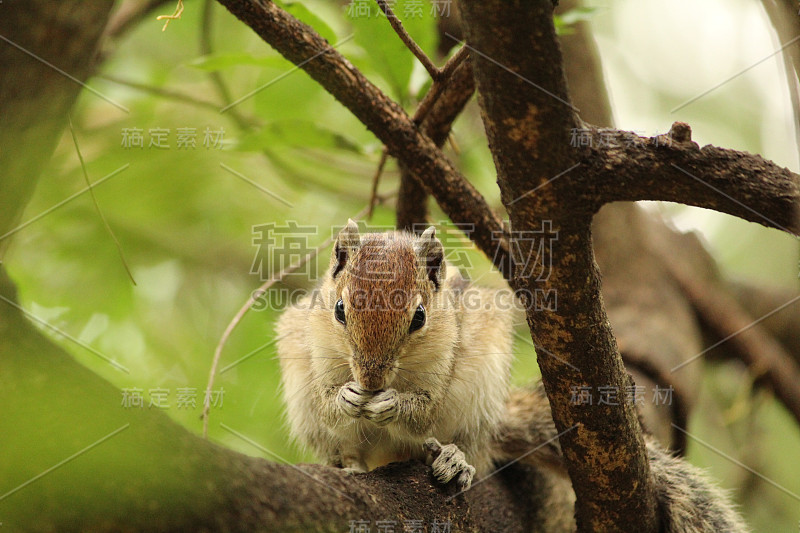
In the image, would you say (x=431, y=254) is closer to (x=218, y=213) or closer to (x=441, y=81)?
(x=441, y=81)

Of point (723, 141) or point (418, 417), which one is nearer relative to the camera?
point (418, 417)

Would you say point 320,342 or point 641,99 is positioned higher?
point 641,99

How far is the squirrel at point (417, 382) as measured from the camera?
270cm

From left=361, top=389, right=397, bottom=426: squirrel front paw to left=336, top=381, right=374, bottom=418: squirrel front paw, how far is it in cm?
2

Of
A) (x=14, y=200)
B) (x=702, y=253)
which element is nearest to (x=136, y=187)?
(x=14, y=200)

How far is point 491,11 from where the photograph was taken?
1.54m

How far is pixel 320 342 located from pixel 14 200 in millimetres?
1751

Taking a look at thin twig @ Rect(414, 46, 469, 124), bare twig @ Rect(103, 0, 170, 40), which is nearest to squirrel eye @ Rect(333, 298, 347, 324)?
thin twig @ Rect(414, 46, 469, 124)

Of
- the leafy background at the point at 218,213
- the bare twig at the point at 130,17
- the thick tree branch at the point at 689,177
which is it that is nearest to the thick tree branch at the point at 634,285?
the leafy background at the point at 218,213

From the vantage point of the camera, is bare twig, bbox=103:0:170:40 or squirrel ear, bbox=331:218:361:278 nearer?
squirrel ear, bbox=331:218:361:278

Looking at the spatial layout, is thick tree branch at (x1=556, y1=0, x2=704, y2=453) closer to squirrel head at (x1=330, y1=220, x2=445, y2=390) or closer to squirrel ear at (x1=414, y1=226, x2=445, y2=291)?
squirrel ear at (x1=414, y1=226, x2=445, y2=291)

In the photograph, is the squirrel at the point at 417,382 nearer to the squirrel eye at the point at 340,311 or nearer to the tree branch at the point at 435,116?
the squirrel eye at the point at 340,311

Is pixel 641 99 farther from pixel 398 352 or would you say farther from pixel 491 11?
pixel 491 11

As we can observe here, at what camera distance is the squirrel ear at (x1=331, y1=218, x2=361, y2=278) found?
122 inches
